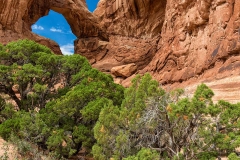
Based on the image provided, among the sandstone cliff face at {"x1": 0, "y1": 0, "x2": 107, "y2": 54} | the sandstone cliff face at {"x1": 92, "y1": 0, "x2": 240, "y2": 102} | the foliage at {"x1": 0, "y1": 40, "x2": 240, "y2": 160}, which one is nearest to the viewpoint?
the foliage at {"x1": 0, "y1": 40, "x2": 240, "y2": 160}

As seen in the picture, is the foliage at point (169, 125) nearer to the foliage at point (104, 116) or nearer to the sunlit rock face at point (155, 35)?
the foliage at point (104, 116)

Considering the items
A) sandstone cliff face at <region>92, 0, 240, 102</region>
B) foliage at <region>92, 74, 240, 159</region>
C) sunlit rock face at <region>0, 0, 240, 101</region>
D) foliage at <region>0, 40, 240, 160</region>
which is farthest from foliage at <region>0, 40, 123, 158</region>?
sandstone cliff face at <region>92, 0, 240, 102</region>

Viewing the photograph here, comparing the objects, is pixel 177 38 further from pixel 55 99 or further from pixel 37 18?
pixel 37 18

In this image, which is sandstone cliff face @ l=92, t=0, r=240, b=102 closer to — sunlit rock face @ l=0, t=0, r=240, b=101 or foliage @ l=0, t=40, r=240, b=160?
sunlit rock face @ l=0, t=0, r=240, b=101

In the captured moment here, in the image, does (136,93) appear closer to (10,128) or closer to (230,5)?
(10,128)

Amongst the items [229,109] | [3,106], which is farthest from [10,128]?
[229,109]

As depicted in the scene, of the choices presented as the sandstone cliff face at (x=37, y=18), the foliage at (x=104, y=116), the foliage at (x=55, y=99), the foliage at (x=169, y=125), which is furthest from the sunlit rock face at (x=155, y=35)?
the foliage at (x=169, y=125)

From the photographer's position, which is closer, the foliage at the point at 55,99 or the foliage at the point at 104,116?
the foliage at the point at 104,116

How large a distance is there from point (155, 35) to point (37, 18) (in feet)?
43.7

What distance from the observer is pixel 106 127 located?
22.8ft

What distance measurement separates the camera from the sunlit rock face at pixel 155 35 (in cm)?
1425

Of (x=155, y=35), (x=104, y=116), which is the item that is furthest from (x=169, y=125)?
(x=155, y=35)

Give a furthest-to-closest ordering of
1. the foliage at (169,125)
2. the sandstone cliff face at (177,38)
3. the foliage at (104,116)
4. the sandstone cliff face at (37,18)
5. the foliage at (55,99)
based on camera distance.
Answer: the sandstone cliff face at (37,18), the sandstone cliff face at (177,38), the foliage at (55,99), the foliage at (104,116), the foliage at (169,125)

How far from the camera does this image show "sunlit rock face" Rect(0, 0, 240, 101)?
46.8 feet
